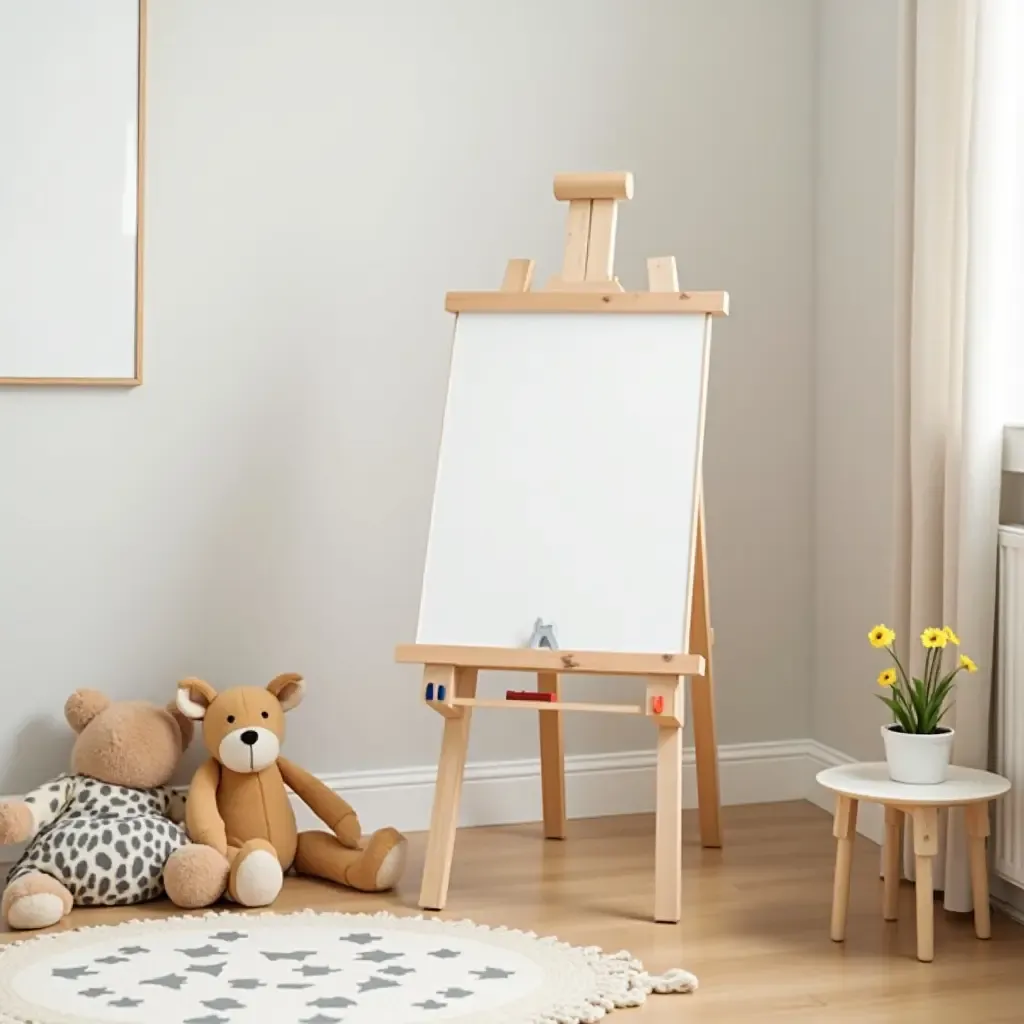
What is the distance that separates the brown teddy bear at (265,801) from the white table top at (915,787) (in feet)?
2.89

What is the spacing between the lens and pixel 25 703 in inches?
123

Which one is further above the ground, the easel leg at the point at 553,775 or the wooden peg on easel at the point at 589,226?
the wooden peg on easel at the point at 589,226

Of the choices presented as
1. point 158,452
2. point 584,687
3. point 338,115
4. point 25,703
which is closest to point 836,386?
point 584,687

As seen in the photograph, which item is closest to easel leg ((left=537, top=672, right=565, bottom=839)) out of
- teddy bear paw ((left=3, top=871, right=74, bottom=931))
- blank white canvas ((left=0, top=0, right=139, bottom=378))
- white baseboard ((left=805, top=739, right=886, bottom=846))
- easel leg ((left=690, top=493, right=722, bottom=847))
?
easel leg ((left=690, top=493, right=722, bottom=847))

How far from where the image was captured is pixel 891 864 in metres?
2.73

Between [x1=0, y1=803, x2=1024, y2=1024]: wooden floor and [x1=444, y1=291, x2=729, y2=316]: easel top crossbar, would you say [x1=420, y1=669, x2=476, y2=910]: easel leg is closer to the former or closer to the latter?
[x1=0, y1=803, x2=1024, y2=1024]: wooden floor

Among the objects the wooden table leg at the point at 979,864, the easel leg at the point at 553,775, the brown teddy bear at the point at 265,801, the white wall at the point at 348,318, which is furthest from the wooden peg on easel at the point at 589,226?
the wooden table leg at the point at 979,864

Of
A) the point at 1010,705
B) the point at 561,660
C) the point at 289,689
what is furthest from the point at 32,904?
the point at 1010,705

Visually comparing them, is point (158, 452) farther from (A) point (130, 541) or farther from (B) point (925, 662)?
(B) point (925, 662)

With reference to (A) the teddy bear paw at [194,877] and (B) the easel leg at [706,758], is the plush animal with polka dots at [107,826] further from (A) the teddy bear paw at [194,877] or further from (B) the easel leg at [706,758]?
(B) the easel leg at [706,758]

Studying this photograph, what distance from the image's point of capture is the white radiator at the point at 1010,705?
2.63 m

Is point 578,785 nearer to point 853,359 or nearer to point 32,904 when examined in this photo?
point 853,359

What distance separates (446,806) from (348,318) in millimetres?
1128

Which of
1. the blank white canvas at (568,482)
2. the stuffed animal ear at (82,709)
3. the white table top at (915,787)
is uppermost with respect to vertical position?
the blank white canvas at (568,482)
